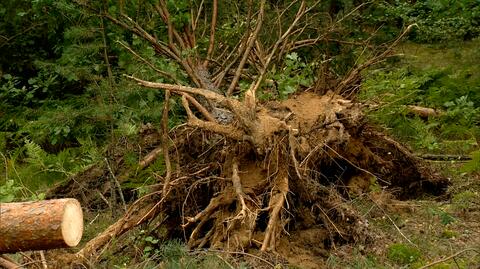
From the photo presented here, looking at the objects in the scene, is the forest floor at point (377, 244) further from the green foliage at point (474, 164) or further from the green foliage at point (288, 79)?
the green foliage at point (288, 79)

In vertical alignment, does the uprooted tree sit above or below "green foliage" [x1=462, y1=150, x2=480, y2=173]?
above

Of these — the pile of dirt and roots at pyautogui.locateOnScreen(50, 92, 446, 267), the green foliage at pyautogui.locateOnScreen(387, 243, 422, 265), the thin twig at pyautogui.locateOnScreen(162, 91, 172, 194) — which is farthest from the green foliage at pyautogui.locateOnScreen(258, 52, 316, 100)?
the green foliage at pyautogui.locateOnScreen(387, 243, 422, 265)

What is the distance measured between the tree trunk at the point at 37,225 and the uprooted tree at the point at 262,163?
166 centimetres

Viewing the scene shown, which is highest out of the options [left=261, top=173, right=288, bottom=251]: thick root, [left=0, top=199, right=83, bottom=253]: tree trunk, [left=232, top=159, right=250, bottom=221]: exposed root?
[left=0, top=199, right=83, bottom=253]: tree trunk

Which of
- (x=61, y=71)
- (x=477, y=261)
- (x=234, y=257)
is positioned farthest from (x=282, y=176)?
(x=61, y=71)

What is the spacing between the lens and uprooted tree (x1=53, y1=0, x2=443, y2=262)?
19.7 ft

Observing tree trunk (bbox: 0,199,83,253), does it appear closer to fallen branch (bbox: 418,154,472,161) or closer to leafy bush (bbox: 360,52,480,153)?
Answer: leafy bush (bbox: 360,52,480,153)

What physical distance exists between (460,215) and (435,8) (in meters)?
6.84

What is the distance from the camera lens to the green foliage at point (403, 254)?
5.62 m

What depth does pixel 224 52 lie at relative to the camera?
30.5ft

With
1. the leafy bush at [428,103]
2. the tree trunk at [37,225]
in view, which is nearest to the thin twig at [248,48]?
the leafy bush at [428,103]

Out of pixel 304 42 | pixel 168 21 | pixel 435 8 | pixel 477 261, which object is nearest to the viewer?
pixel 477 261

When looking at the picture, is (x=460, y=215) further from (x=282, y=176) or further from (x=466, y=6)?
(x=466, y=6)

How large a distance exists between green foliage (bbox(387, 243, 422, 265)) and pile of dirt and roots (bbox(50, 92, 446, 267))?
275 mm
